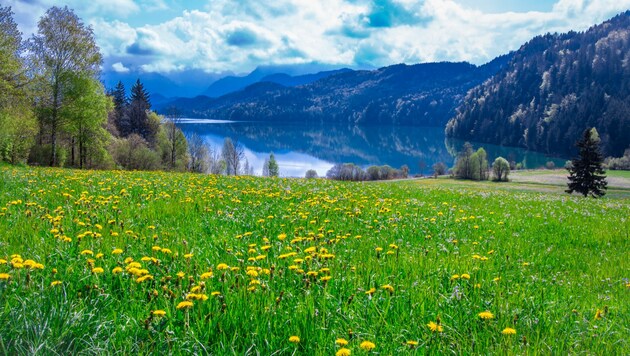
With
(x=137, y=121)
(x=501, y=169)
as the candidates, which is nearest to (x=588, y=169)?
(x=501, y=169)

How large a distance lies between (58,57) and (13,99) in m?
5.82

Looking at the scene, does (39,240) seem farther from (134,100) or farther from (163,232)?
(134,100)

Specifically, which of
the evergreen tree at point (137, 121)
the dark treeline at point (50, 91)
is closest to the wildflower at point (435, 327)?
the dark treeline at point (50, 91)

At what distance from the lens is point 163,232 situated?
6.33m

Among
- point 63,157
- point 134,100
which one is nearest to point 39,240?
point 63,157

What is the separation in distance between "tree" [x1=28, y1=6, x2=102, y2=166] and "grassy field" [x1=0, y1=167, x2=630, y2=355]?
114 ft

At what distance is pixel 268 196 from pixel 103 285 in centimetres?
749

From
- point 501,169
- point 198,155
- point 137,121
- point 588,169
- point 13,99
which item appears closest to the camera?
point 13,99

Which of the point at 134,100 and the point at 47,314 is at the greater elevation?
the point at 134,100

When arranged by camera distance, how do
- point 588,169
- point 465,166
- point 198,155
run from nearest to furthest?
1. point 588,169
2. point 198,155
3. point 465,166

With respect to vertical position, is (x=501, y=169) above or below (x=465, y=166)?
→ below

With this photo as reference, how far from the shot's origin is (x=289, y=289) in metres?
4.11

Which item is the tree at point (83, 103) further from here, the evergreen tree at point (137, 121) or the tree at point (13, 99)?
the evergreen tree at point (137, 121)

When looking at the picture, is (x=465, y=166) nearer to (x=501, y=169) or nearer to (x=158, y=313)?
(x=501, y=169)
